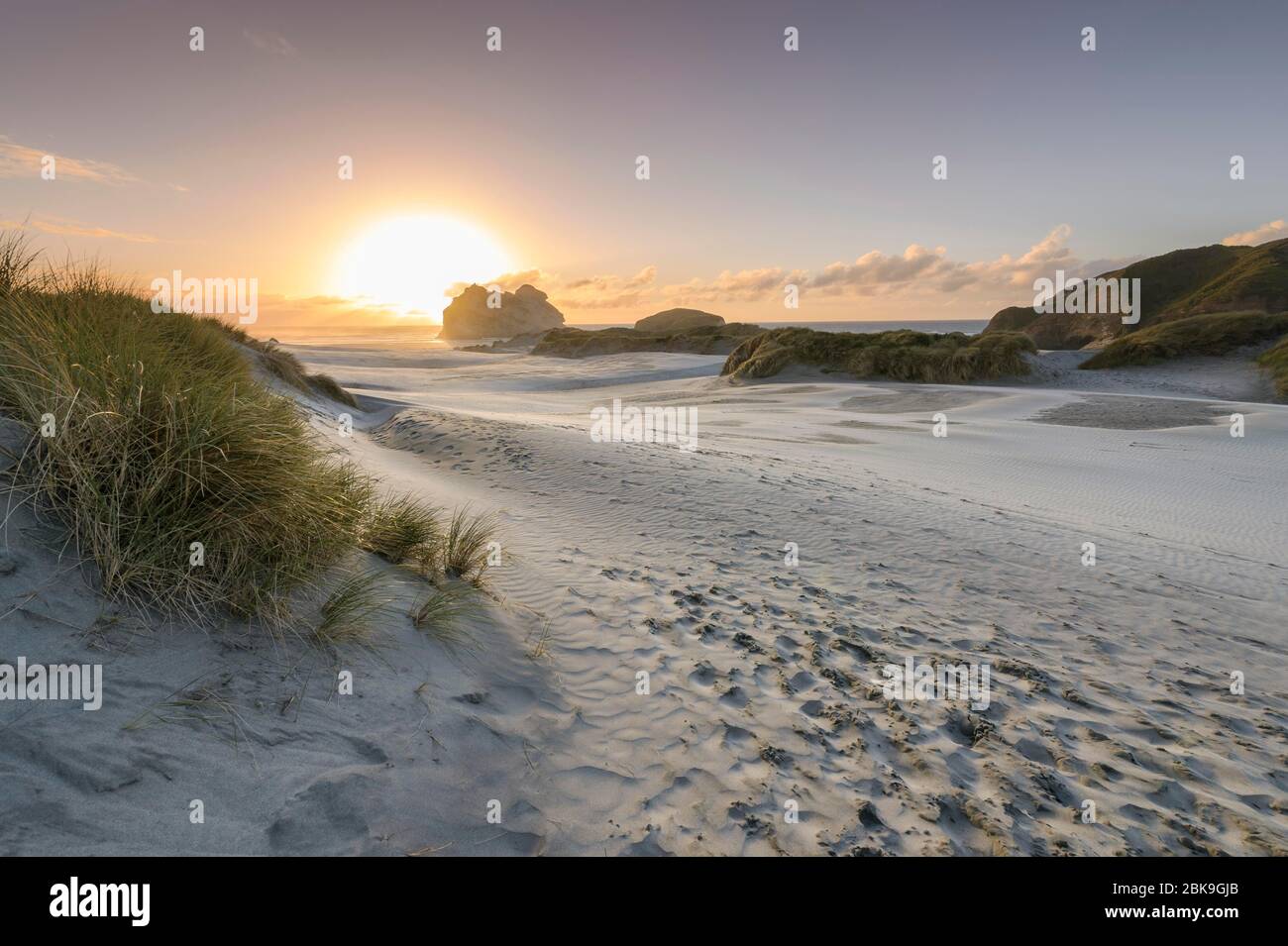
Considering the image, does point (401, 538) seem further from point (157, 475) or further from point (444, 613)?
point (157, 475)

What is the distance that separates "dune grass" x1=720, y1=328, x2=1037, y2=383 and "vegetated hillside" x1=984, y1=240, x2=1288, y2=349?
11.6 meters

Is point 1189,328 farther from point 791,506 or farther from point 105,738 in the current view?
point 105,738

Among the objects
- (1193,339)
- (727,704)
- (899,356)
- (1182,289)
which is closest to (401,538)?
(727,704)

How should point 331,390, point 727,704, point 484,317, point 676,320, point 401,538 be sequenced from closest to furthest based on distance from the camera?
point 727,704
point 401,538
point 331,390
point 676,320
point 484,317

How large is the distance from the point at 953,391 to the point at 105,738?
79.4 feet

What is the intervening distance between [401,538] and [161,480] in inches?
69.7

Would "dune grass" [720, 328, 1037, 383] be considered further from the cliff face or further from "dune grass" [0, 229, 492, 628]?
the cliff face

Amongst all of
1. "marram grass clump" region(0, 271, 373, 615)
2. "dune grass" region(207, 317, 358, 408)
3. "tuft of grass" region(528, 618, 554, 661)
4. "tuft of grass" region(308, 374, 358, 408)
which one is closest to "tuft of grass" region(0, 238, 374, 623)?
"marram grass clump" region(0, 271, 373, 615)

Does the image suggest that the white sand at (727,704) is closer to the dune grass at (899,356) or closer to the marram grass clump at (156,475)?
the marram grass clump at (156,475)

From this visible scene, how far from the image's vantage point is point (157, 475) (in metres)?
2.99

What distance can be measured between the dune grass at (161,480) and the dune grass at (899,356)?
27.2 metres

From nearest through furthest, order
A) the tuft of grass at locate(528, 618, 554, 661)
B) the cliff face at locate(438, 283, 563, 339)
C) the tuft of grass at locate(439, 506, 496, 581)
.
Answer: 1. the tuft of grass at locate(528, 618, 554, 661)
2. the tuft of grass at locate(439, 506, 496, 581)
3. the cliff face at locate(438, 283, 563, 339)

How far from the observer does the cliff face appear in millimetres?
108250
